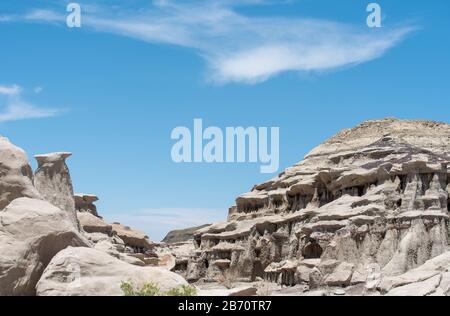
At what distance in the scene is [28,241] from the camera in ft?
67.8

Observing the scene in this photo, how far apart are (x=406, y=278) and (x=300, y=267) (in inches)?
1337

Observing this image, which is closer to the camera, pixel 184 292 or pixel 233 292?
pixel 184 292

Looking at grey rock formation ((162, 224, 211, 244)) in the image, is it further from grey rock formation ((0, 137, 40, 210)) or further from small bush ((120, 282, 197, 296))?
small bush ((120, 282, 197, 296))

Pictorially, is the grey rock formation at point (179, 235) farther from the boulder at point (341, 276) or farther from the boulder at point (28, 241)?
the boulder at point (28, 241)

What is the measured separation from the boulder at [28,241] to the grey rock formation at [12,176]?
0.61 meters

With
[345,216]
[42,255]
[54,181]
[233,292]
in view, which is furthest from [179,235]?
[233,292]

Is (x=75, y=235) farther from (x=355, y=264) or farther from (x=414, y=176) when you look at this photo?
(x=414, y=176)

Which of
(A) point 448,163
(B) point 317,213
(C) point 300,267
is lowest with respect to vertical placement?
(C) point 300,267

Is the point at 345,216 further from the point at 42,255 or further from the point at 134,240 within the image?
the point at 42,255

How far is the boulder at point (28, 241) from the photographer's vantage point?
66.1 feet

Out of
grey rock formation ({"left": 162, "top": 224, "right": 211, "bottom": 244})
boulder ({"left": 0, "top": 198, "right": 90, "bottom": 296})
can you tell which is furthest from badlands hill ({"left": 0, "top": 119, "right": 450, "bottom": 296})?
grey rock formation ({"left": 162, "top": 224, "right": 211, "bottom": 244})

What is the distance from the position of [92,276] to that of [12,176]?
195 inches
